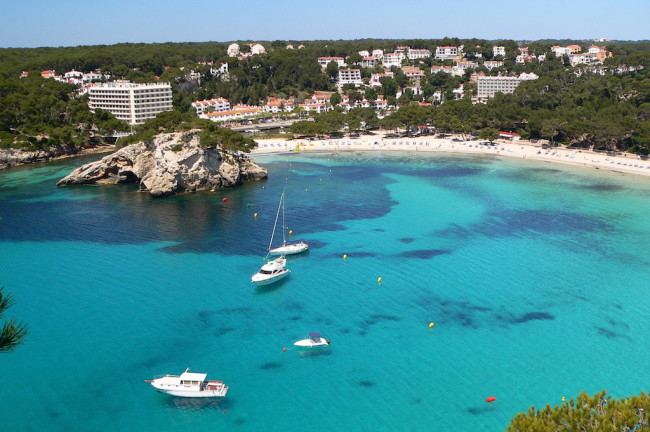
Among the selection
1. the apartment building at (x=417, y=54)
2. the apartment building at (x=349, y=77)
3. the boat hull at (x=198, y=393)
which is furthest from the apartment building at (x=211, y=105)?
the boat hull at (x=198, y=393)

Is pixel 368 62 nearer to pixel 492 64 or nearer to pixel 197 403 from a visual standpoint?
pixel 492 64

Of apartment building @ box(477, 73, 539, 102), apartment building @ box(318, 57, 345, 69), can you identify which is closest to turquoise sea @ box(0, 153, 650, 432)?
apartment building @ box(477, 73, 539, 102)

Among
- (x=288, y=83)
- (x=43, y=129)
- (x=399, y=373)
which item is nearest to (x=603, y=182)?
(x=399, y=373)

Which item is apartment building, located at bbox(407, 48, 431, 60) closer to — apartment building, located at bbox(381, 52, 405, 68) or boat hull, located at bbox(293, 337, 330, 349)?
apartment building, located at bbox(381, 52, 405, 68)

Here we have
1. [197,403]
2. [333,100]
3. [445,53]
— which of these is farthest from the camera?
[445,53]

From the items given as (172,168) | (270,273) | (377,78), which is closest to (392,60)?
(377,78)

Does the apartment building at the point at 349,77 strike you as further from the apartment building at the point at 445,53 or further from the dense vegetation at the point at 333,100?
the apartment building at the point at 445,53

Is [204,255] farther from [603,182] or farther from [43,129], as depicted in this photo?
[43,129]
